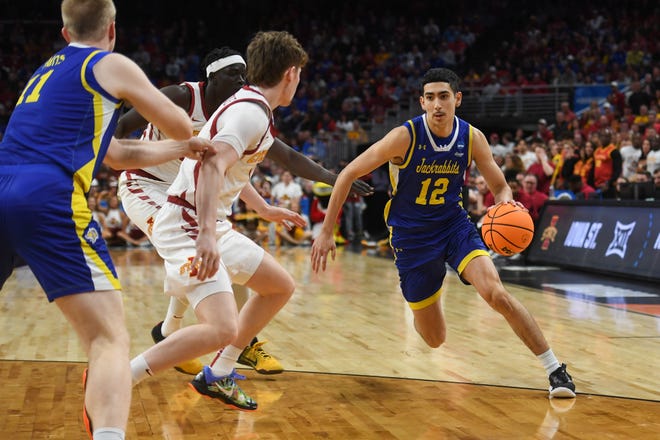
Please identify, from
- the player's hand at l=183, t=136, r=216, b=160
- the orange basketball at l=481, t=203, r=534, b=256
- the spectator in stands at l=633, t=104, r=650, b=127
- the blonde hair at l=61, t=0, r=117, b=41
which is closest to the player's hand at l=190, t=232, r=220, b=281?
the player's hand at l=183, t=136, r=216, b=160

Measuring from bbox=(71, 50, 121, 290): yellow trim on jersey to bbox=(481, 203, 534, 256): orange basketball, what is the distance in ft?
9.46

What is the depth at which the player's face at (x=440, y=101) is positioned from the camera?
5.30 meters

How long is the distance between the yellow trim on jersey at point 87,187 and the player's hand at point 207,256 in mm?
447

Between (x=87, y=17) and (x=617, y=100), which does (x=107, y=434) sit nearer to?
(x=87, y=17)

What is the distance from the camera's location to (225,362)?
4547mm

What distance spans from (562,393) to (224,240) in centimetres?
202

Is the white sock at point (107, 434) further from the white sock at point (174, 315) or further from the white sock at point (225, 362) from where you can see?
the white sock at point (174, 315)

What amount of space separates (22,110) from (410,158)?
2.77 meters

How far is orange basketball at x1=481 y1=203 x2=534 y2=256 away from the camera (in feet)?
17.1

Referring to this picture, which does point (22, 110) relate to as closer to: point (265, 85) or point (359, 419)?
point (265, 85)

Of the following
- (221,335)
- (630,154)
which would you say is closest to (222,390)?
(221,335)

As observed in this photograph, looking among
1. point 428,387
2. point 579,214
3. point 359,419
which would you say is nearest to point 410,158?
point 428,387

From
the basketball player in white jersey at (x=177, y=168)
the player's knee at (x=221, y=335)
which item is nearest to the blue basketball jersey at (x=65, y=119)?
the player's knee at (x=221, y=335)

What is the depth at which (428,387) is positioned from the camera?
4996 millimetres
